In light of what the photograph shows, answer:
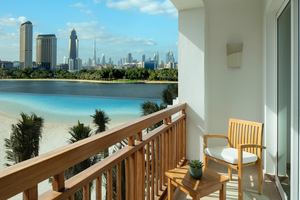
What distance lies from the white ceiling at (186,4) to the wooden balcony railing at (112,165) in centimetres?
142

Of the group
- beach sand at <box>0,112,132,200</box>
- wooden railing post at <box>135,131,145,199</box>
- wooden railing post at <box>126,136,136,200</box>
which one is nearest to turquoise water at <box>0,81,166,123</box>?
beach sand at <box>0,112,132,200</box>

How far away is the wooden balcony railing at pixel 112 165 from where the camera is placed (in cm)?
89

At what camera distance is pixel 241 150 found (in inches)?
114

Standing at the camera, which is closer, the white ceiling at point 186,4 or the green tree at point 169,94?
the white ceiling at point 186,4

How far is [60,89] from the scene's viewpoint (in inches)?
691

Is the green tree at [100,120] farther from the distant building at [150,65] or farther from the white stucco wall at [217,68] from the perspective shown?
the white stucco wall at [217,68]

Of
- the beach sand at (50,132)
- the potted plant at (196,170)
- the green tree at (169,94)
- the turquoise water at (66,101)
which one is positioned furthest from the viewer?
the beach sand at (50,132)

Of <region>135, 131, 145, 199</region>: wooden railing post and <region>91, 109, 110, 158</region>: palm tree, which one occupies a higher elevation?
<region>135, 131, 145, 199</region>: wooden railing post

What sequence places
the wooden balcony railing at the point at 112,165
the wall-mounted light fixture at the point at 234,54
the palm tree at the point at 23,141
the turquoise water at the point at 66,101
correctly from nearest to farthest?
the wooden balcony railing at the point at 112,165, the wall-mounted light fixture at the point at 234,54, the palm tree at the point at 23,141, the turquoise water at the point at 66,101

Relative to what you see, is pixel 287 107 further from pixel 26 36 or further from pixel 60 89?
pixel 26 36

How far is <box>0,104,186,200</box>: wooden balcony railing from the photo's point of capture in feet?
2.91

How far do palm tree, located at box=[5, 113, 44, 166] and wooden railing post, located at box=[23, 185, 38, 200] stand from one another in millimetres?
10714

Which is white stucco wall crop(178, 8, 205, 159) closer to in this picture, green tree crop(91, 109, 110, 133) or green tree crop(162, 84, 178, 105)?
green tree crop(162, 84, 178, 105)

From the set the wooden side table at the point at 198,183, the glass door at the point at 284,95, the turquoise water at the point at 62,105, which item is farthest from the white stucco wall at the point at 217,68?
the turquoise water at the point at 62,105
